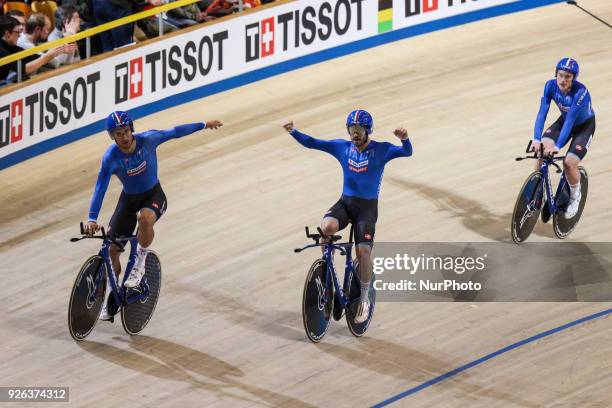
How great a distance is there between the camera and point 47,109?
13695mm

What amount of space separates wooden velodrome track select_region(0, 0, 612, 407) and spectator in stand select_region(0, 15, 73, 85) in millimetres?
1001

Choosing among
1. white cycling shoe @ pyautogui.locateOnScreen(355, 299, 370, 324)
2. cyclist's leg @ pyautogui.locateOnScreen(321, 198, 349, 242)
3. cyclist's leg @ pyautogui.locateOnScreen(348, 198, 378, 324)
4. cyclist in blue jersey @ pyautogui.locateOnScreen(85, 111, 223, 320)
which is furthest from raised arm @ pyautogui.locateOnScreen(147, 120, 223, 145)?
white cycling shoe @ pyautogui.locateOnScreen(355, 299, 370, 324)

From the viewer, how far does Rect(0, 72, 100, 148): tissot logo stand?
13.4 meters

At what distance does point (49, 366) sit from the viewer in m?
9.49

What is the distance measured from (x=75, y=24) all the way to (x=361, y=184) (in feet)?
17.9

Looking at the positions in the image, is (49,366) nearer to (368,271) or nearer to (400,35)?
(368,271)

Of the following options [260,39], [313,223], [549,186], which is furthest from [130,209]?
[260,39]

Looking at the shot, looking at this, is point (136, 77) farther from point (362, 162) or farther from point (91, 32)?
point (362, 162)

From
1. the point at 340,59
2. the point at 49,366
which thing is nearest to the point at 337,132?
the point at 340,59

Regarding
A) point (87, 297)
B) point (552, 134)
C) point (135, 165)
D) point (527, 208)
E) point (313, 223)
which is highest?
point (135, 165)

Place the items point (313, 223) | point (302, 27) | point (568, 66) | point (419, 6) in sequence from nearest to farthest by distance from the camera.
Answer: point (568, 66) → point (313, 223) → point (302, 27) → point (419, 6)

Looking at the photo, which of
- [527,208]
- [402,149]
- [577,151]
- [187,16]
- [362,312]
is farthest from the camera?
[187,16]

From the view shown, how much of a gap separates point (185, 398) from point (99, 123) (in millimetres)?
5933

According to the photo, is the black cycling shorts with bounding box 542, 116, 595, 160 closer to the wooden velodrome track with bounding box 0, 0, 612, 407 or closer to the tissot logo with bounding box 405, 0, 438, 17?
the wooden velodrome track with bounding box 0, 0, 612, 407
